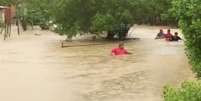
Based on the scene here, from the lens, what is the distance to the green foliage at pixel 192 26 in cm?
848

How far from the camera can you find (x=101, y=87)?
14.8 meters

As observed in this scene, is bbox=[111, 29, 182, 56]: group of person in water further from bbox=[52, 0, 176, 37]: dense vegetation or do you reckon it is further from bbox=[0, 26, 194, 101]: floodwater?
bbox=[52, 0, 176, 37]: dense vegetation

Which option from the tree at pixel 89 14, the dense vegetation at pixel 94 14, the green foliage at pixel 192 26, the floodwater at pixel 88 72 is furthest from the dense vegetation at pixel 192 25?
the tree at pixel 89 14

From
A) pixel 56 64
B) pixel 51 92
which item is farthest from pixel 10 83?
pixel 56 64

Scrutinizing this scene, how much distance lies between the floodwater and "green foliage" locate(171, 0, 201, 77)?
391 centimetres

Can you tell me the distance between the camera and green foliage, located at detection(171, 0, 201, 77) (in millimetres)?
8484

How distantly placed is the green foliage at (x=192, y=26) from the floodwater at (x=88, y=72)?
12.8 ft

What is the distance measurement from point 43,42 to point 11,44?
7.30 ft

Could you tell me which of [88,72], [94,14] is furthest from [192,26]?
[94,14]

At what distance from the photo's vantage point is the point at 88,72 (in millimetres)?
18172

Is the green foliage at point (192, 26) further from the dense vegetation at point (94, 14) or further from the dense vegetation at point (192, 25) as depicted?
the dense vegetation at point (94, 14)

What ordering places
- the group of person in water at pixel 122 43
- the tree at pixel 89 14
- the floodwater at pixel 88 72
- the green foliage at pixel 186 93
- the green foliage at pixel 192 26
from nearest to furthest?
the green foliage at pixel 186 93 < the green foliage at pixel 192 26 < the floodwater at pixel 88 72 < the group of person in water at pixel 122 43 < the tree at pixel 89 14

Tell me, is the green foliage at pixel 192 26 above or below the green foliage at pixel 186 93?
above

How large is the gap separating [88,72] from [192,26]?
989 centimetres
